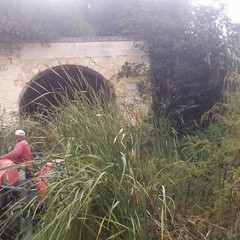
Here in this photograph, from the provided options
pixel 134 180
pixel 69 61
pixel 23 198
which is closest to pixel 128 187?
pixel 134 180

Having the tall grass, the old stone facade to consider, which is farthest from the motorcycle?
the old stone facade

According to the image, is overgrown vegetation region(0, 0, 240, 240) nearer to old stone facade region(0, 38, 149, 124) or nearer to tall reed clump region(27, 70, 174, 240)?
tall reed clump region(27, 70, 174, 240)

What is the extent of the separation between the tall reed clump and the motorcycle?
95mm

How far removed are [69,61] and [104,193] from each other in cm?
656

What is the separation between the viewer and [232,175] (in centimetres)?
331

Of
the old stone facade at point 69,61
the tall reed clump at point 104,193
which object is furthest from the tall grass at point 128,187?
the old stone facade at point 69,61

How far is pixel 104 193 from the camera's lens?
3.00 m

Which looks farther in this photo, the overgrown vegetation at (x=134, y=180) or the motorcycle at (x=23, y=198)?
the motorcycle at (x=23, y=198)

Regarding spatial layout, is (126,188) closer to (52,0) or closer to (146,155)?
(146,155)

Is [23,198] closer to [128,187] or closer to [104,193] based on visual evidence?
[104,193]

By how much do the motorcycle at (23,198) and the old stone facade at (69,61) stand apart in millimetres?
4776

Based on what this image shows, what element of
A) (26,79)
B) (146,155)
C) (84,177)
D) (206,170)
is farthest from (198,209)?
(26,79)

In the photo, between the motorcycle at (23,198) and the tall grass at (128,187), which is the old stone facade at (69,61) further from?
the tall grass at (128,187)

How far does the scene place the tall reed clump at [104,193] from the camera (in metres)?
2.90
